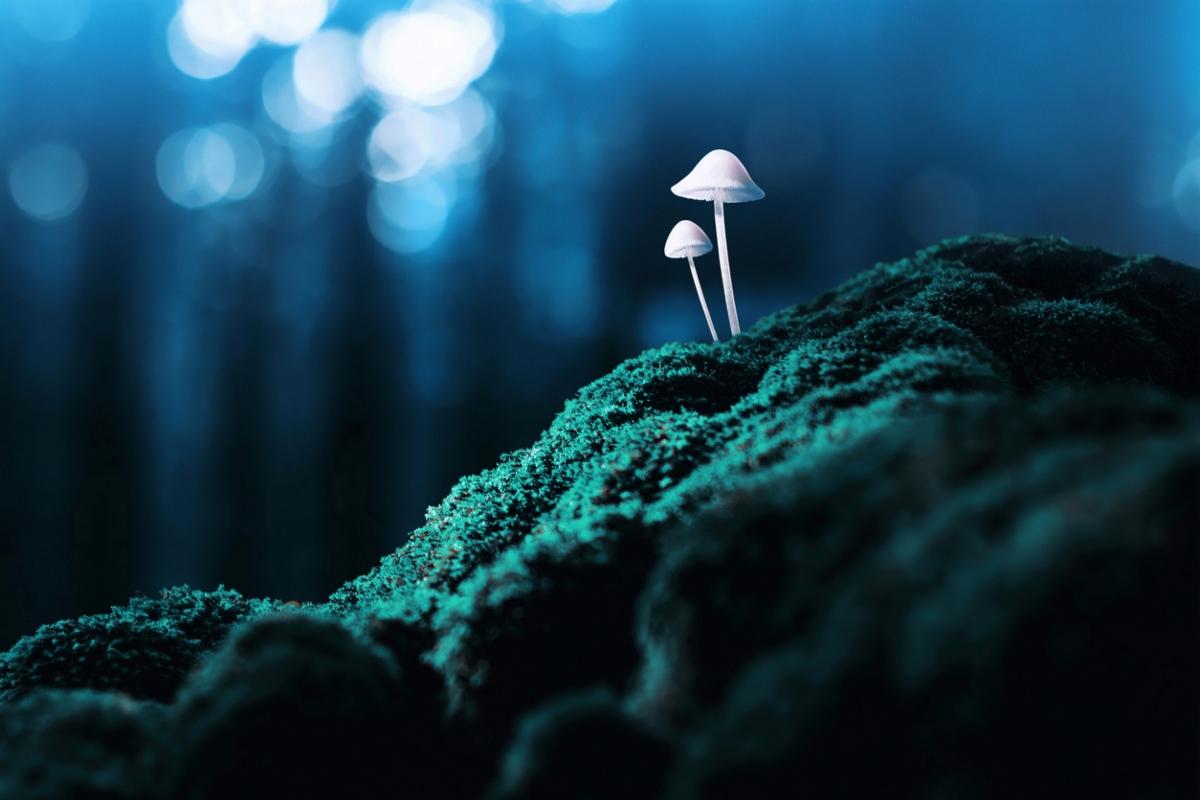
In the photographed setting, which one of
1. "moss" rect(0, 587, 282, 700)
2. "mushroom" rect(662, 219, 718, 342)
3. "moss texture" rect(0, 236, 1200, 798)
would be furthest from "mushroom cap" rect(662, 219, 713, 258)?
"moss" rect(0, 587, 282, 700)

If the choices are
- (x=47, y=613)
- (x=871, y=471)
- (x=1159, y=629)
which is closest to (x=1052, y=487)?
(x=1159, y=629)

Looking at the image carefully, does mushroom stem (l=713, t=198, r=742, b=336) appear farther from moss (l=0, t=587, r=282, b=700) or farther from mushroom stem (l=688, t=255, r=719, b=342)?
moss (l=0, t=587, r=282, b=700)

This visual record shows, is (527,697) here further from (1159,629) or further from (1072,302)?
(1072,302)

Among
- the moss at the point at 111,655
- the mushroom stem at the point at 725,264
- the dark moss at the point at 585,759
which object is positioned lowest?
the dark moss at the point at 585,759

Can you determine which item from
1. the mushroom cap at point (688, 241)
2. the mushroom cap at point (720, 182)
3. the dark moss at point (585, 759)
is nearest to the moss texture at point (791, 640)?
the dark moss at point (585, 759)

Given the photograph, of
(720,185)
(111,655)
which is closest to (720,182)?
(720,185)

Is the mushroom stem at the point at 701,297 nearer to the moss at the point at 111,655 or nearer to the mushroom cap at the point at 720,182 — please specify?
the mushroom cap at the point at 720,182

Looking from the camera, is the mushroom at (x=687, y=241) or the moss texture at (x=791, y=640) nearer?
the moss texture at (x=791, y=640)

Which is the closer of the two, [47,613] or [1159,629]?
[1159,629]
